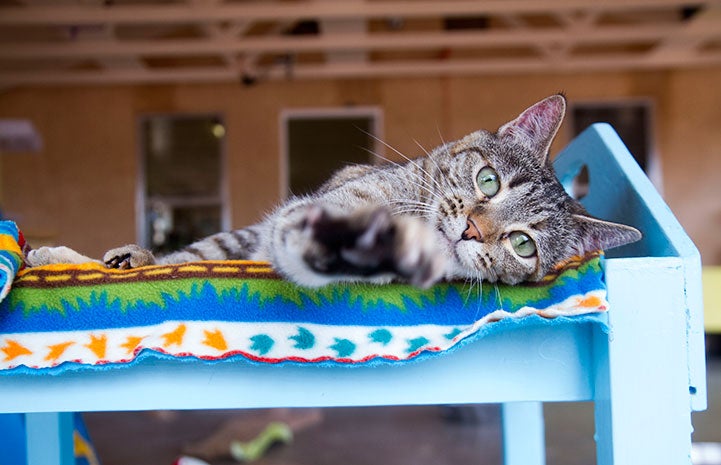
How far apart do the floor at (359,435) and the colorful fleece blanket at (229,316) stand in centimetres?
171

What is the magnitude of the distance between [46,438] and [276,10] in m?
3.90

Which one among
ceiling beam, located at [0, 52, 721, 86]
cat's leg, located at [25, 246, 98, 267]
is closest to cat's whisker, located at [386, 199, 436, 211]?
cat's leg, located at [25, 246, 98, 267]

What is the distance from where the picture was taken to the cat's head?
37.6 inches

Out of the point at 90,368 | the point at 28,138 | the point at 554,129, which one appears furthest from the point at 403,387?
the point at 28,138

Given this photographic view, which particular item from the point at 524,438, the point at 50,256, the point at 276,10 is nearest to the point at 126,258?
the point at 50,256

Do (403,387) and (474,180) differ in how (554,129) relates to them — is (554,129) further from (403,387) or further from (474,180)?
(403,387)

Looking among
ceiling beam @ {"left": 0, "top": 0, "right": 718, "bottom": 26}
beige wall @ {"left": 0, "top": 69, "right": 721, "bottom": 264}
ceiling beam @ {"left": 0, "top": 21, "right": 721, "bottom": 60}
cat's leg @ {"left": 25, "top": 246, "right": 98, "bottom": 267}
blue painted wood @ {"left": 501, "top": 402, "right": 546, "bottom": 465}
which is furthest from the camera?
beige wall @ {"left": 0, "top": 69, "right": 721, "bottom": 264}

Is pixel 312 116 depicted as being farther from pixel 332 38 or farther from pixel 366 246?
pixel 366 246

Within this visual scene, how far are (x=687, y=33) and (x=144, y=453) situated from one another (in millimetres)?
5504

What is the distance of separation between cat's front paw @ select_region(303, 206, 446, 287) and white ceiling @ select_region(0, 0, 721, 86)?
4.14 meters

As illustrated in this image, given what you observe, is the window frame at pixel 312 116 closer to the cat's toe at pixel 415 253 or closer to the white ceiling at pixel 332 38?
the white ceiling at pixel 332 38

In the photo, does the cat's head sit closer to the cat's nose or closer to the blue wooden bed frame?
the cat's nose

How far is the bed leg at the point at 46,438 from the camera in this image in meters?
1.31

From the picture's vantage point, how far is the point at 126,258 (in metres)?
1.05
